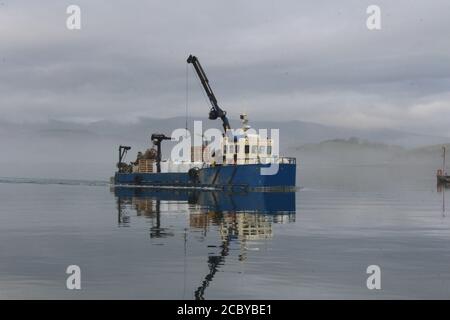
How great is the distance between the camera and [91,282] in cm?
2223

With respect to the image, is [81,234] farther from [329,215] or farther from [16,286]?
[329,215]

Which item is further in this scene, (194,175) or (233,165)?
(194,175)

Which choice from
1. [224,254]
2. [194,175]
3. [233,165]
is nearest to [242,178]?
[233,165]

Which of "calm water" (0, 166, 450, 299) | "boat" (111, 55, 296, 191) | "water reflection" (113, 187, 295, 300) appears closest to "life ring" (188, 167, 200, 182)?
"boat" (111, 55, 296, 191)

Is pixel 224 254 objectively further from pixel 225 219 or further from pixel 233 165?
pixel 233 165

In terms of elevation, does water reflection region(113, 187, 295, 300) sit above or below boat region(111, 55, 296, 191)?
below

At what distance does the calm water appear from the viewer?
829 inches

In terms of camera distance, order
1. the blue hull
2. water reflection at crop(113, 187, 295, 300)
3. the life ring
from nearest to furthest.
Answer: water reflection at crop(113, 187, 295, 300) → the blue hull → the life ring

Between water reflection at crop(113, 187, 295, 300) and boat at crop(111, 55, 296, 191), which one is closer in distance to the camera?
water reflection at crop(113, 187, 295, 300)

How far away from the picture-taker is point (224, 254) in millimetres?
28797

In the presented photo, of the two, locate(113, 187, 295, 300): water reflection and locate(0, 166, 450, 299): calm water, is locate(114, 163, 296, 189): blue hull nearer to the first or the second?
locate(113, 187, 295, 300): water reflection

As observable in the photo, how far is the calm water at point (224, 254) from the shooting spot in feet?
69.1
